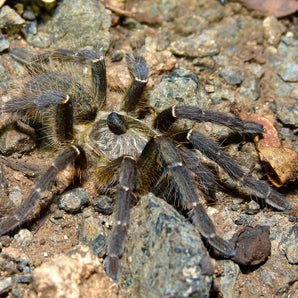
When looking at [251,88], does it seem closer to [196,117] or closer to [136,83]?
[196,117]

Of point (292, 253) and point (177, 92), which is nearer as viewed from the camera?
point (292, 253)

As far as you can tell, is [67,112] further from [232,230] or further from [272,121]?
[272,121]

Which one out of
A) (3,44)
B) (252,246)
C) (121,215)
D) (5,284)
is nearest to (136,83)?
(121,215)

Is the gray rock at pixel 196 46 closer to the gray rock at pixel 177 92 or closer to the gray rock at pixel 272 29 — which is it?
the gray rock at pixel 177 92

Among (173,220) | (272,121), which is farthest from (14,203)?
(272,121)

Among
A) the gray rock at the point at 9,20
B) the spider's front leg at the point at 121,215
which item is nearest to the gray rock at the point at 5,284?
the spider's front leg at the point at 121,215

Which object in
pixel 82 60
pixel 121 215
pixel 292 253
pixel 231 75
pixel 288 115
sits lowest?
pixel 292 253

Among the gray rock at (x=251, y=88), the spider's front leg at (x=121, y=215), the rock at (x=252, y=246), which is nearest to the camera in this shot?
the spider's front leg at (x=121, y=215)
